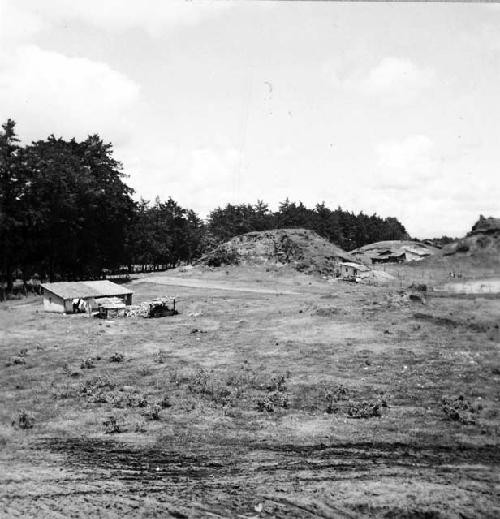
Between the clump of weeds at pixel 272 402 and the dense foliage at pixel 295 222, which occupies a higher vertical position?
the dense foliage at pixel 295 222

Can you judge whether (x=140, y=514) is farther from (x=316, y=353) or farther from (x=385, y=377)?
(x=316, y=353)

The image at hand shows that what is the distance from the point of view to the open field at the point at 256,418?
12.0 m

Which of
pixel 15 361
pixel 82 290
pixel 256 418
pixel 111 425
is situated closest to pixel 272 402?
pixel 256 418

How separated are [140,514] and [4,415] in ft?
30.4

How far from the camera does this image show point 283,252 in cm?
7431

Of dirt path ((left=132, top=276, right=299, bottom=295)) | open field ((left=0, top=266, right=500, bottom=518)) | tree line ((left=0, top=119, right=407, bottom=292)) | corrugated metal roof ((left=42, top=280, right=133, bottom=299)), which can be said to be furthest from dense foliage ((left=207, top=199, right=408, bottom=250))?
open field ((left=0, top=266, right=500, bottom=518))

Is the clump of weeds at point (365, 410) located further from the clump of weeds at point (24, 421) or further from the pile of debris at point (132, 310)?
the pile of debris at point (132, 310)

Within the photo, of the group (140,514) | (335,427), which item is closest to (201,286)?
(335,427)

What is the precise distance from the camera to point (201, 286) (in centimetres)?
5975

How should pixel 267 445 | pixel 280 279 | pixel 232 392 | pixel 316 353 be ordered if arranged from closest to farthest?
pixel 267 445 < pixel 232 392 < pixel 316 353 < pixel 280 279

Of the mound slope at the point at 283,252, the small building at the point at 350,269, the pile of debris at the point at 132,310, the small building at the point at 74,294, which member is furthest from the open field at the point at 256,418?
the mound slope at the point at 283,252

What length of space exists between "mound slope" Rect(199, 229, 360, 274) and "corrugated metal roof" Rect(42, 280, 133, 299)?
3170cm

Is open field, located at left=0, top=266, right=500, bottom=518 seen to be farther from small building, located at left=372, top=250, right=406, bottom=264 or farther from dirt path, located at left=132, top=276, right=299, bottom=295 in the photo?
small building, located at left=372, top=250, right=406, bottom=264

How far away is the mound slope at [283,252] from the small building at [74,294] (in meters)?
31.7
